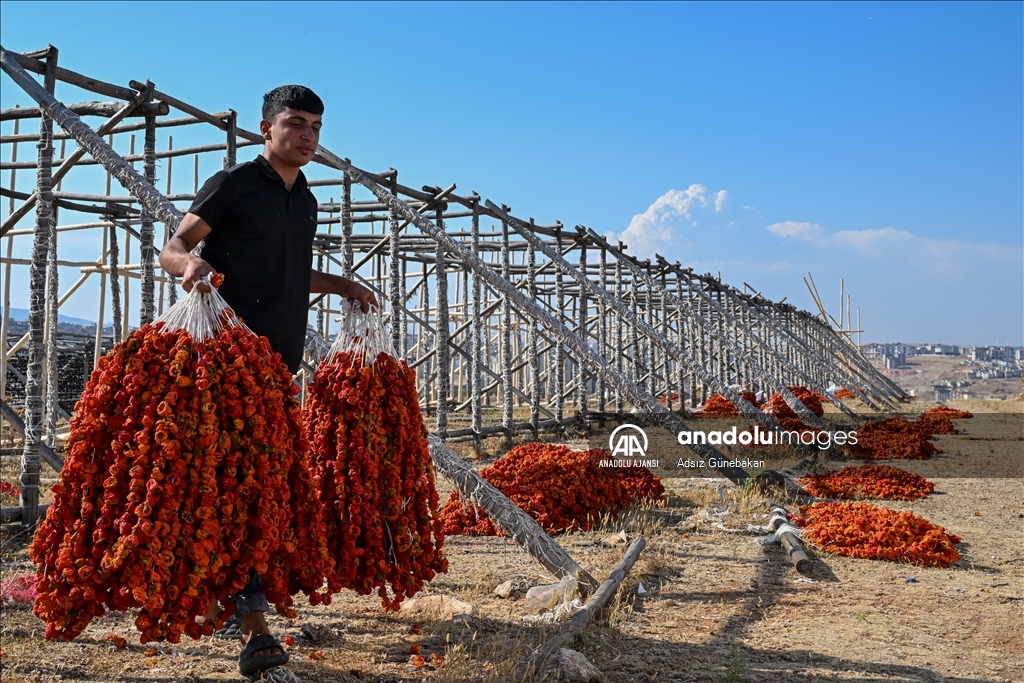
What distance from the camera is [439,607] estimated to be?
4277mm

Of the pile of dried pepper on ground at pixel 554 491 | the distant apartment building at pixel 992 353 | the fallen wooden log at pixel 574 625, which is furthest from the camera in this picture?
the distant apartment building at pixel 992 353

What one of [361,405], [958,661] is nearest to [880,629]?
[958,661]

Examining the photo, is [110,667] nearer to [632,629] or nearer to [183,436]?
[183,436]

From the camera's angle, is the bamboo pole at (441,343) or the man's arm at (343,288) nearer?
the man's arm at (343,288)

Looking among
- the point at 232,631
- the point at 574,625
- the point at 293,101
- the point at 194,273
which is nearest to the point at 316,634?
the point at 232,631

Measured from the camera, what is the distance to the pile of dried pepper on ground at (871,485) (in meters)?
8.80

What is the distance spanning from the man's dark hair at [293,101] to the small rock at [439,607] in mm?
2602

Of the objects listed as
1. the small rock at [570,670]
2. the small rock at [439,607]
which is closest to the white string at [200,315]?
the small rock at [570,670]

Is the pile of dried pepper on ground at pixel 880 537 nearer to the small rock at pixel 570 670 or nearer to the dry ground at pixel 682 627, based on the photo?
the dry ground at pixel 682 627

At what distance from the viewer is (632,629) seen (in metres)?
4.31

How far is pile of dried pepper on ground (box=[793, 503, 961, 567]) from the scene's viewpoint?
20.2 ft

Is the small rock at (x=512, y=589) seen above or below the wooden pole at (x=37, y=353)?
below

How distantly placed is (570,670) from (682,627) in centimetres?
127

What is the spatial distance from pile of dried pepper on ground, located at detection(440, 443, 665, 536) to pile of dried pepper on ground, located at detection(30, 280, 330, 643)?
3.99 m
